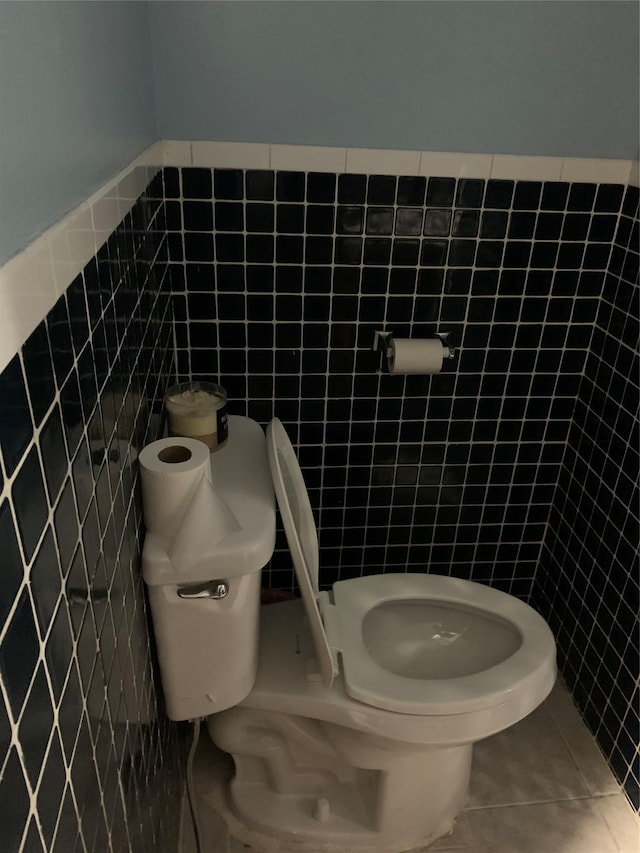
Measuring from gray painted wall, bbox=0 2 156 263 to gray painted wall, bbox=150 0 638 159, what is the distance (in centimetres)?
38

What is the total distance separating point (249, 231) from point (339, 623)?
2.75ft

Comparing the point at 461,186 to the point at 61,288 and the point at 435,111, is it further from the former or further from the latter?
the point at 61,288

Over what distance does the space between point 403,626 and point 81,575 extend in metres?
0.99

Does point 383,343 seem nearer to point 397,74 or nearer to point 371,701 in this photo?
point 397,74

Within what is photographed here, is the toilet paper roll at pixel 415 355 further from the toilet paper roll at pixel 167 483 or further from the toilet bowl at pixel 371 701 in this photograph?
the toilet paper roll at pixel 167 483

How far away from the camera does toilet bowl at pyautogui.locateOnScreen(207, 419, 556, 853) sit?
3.99 ft

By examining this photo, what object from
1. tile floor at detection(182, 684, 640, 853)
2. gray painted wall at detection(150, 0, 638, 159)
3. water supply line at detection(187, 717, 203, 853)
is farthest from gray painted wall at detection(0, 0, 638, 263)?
tile floor at detection(182, 684, 640, 853)

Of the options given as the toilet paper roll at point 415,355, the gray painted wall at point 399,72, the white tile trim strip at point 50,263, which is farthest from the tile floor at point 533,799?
the gray painted wall at point 399,72

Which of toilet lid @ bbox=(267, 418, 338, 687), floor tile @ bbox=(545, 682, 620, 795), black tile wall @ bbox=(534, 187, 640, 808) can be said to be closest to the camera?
toilet lid @ bbox=(267, 418, 338, 687)

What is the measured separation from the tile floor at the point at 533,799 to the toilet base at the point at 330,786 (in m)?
0.04

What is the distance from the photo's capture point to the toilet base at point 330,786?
1362 millimetres

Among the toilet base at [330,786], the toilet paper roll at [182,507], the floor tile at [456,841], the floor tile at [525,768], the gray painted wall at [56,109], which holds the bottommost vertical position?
the floor tile at [525,768]

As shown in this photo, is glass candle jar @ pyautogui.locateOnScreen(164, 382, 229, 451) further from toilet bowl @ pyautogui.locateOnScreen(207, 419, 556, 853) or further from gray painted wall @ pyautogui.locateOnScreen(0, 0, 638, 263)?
gray painted wall @ pyautogui.locateOnScreen(0, 0, 638, 263)

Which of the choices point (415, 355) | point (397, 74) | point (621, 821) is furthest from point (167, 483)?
point (621, 821)
